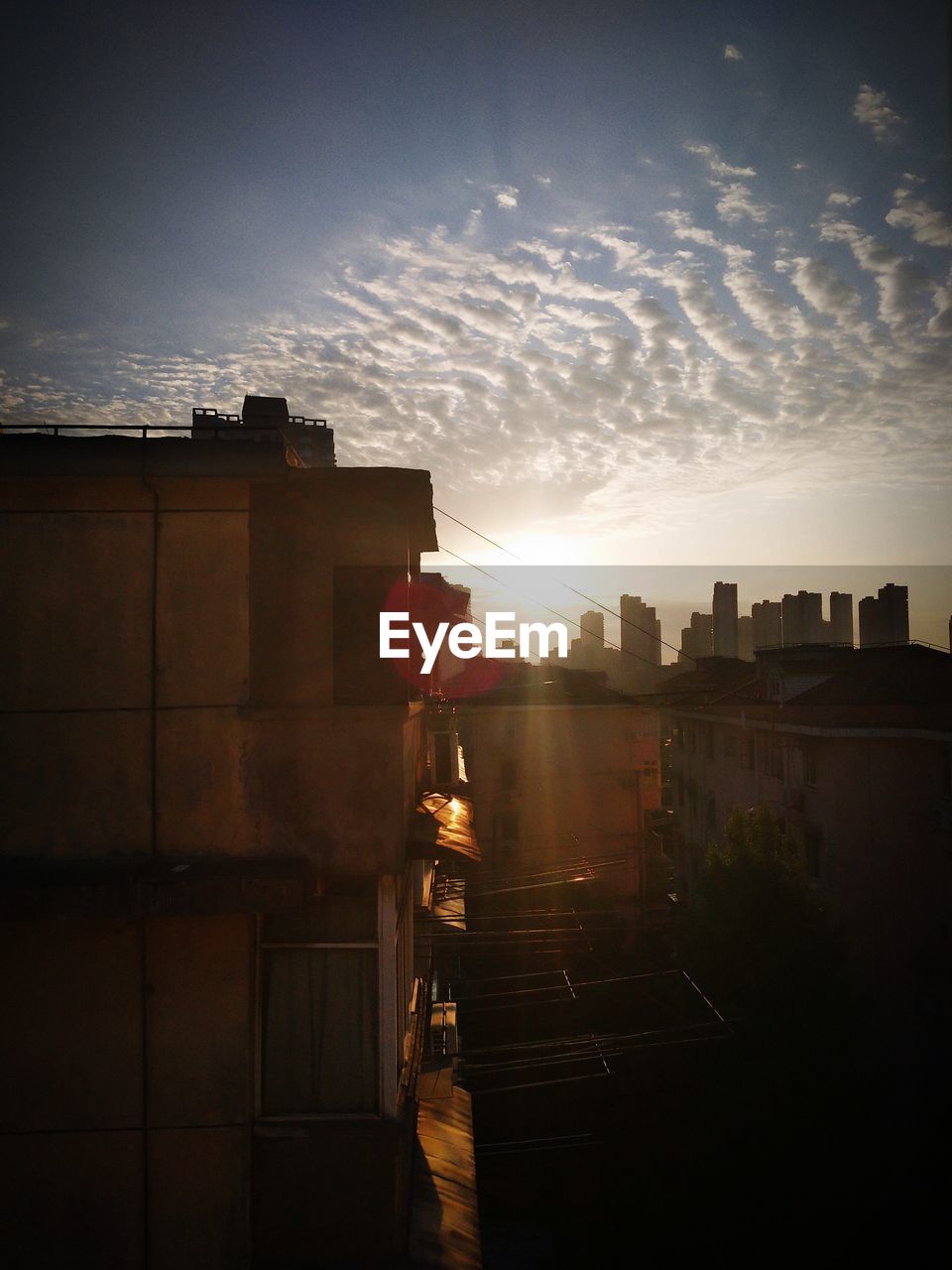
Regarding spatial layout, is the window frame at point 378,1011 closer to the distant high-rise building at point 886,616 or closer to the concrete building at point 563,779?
the concrete building at point 563,779

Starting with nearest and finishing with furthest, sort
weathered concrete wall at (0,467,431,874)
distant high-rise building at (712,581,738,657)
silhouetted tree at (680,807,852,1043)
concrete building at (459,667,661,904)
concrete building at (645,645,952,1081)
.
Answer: weathered concrete wall at (0,467,431,874) < silhouetted tree at (680,807,852,1043) < concrete building at (645,645,952,1081) < concrete building at (459,667,661,904) < distant high-rise building at (712,581,738,657)

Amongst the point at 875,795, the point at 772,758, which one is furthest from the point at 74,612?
the point at 772,758

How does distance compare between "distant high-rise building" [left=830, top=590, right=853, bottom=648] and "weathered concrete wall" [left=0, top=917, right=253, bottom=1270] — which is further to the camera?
"distant high-rise building" [left=830, top=590, right=853, bottom=648]

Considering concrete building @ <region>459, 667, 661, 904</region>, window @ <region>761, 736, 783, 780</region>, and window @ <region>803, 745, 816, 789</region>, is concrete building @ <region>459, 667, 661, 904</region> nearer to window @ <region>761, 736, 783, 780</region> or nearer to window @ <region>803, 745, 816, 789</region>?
window @ <region>761, 736, 783, 780</region>

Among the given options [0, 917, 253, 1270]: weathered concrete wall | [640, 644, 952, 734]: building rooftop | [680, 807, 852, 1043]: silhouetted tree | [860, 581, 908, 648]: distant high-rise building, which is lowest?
[680, 807, 852, 1043]: silhouetted tree

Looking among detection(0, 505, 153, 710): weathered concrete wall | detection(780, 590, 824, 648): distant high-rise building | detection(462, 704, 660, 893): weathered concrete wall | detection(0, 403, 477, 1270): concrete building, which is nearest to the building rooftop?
detection(462, 704, 660, 893): weathered concrete wall

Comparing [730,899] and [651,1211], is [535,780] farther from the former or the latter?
[651,1211]
